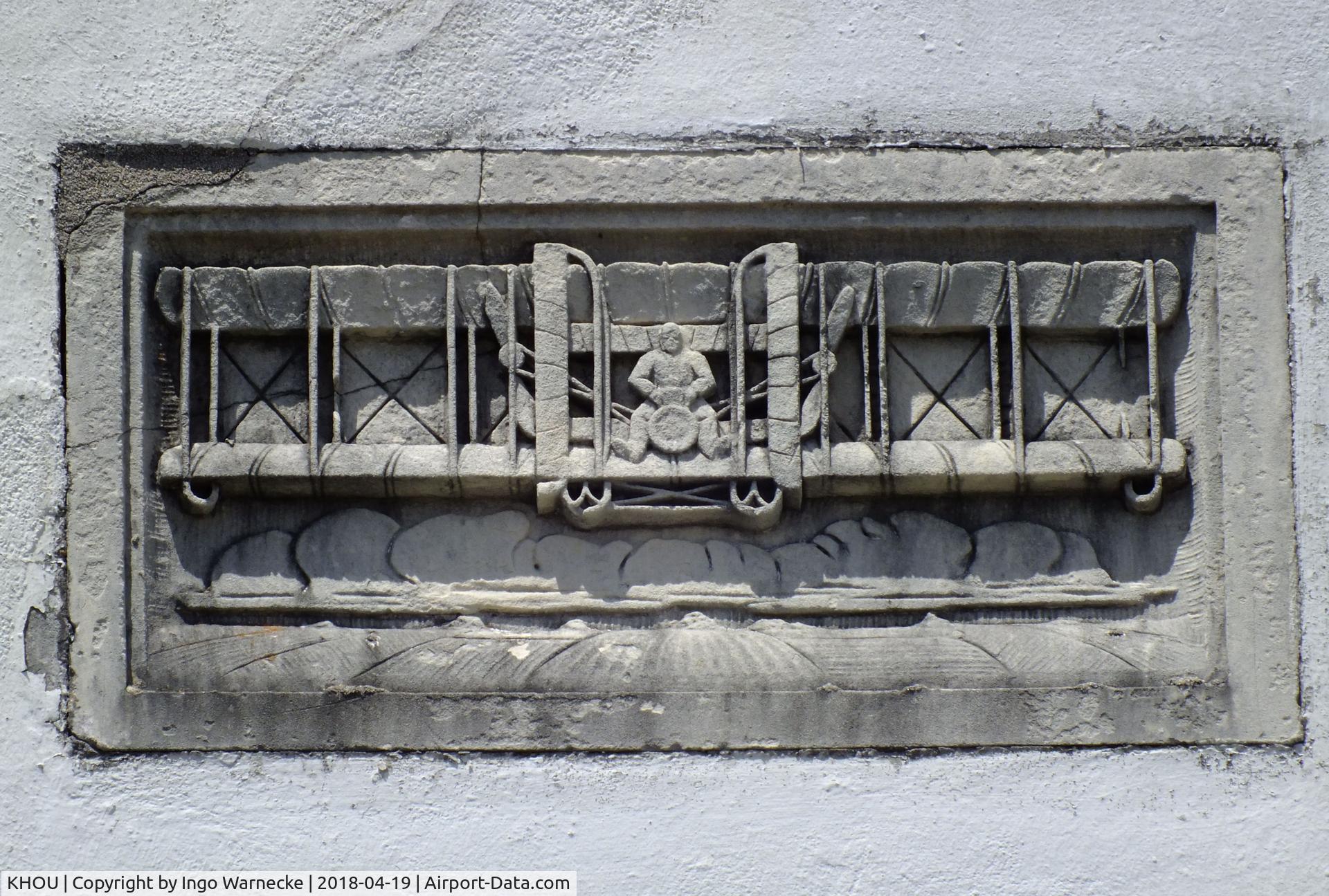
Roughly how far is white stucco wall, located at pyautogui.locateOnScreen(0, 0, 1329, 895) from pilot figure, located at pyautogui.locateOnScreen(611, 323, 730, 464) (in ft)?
1.69

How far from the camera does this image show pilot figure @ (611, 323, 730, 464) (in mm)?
3439

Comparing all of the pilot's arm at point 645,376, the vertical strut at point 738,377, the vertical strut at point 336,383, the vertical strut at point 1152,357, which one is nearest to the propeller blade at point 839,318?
the vertical strut at point 738,377

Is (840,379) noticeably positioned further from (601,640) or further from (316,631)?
(316,631)

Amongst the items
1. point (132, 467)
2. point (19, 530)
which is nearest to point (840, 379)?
point (132, 467)

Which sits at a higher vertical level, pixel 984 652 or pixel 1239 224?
pixel 1239 224

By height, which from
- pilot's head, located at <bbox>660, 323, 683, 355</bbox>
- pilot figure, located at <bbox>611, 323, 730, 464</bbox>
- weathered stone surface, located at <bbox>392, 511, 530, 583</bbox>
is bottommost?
weathered stone surface, located at <bbox>392, 511, 530, 583</bbox>

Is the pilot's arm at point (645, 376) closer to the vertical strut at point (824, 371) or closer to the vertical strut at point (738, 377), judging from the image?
the vertical strut at point (738, 377)

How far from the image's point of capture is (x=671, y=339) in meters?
3.49

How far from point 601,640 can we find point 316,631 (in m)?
0.68

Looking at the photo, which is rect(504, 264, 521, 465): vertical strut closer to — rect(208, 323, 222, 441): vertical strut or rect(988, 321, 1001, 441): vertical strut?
rect(208, 323, 222, 441): vertical strut

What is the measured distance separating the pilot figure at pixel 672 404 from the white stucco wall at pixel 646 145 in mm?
516

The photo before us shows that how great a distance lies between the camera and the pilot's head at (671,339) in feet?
11.5

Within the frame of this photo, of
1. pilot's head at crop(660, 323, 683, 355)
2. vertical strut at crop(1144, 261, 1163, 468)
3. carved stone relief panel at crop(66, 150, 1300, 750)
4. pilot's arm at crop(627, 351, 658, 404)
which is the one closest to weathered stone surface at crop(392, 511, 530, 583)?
carved stone relief panel at crop(66, 150, 1300, 750)

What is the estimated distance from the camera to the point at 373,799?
10.6 feet
